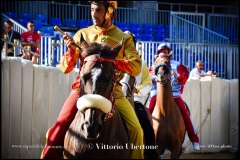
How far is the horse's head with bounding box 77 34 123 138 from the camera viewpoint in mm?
5578

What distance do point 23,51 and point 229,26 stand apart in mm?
15852

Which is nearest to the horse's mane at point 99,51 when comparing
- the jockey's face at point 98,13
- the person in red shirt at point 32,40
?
Result: the jockey's face at point 98,13

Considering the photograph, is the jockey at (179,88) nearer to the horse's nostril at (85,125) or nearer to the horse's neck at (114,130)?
the horse's neck at (114,130)

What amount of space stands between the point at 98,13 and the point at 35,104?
13.3 feet

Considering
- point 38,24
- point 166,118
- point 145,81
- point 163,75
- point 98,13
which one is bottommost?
point 166,118

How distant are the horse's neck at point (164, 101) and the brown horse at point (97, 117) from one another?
412 centimetres

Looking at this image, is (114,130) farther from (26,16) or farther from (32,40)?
(26,16)

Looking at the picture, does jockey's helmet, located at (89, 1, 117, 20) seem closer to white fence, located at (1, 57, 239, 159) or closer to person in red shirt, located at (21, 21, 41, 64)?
white fence, located at (1, 57, 239, 159)

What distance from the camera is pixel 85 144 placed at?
6066mm

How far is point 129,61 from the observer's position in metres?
6.69

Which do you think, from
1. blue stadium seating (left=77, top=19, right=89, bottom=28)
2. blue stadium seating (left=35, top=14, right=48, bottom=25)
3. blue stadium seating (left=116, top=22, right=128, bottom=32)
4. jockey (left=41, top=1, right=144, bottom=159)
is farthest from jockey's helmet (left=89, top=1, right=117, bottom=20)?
blue stadium seating (left=116, top=22, right=128, bottom=32)

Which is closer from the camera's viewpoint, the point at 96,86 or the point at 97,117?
the point at 97,117

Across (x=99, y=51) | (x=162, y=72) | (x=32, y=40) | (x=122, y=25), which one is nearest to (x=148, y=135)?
(x=99, y=51)

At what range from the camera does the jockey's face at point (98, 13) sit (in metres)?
6.88
